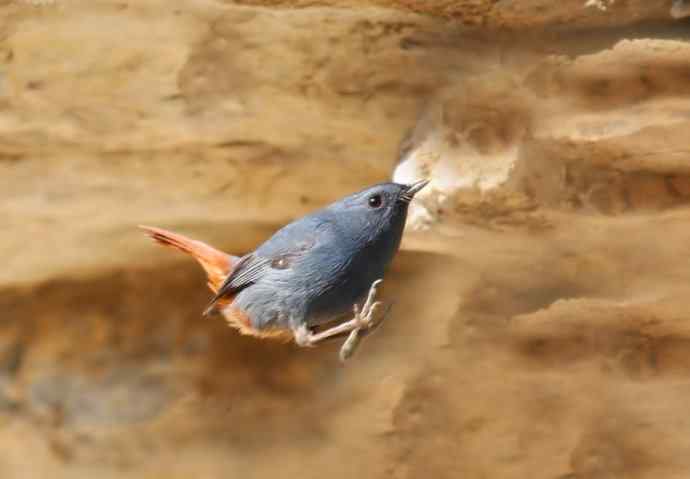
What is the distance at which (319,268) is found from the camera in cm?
257

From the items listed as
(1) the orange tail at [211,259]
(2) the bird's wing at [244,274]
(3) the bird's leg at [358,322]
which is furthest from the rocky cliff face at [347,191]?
(3) the bird's leg at [358,322]

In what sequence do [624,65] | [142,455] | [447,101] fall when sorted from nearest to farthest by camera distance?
[624,65] → [447,101] → [142,455]

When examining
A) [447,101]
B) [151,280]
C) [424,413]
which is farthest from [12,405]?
[447,101]

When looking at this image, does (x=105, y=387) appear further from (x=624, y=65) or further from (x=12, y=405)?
(x=624, y=65)

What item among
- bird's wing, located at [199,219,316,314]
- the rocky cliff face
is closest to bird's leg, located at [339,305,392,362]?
bird's wing, located at [199,219,316,314]

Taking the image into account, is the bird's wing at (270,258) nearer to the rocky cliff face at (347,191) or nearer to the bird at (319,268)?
the bird at (319,268)

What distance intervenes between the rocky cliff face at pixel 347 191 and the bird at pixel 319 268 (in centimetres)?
104

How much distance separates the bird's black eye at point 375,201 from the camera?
2.62m

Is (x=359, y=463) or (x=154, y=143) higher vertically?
(x=154, y=143)

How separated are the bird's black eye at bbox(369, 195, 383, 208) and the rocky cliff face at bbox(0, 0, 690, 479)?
1083 mm

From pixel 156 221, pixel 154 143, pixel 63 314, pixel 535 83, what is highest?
pixel 535 83

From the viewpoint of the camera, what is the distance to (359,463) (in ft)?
12.7

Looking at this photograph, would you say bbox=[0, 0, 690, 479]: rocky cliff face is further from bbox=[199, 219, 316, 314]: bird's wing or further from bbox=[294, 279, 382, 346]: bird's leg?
bbox=[294, 279, 382, 346]: bird's leg

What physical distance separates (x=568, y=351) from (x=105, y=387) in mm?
1843
